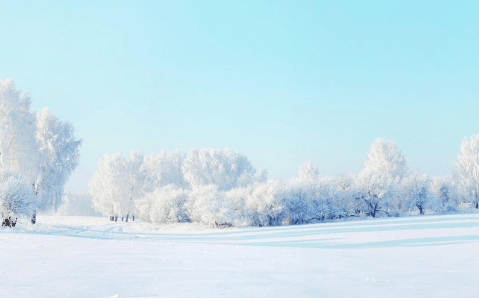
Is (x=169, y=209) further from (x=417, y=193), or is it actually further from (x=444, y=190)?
(x=444, y=190)

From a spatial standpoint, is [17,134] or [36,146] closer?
[17,134]

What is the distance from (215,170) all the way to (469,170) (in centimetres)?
4289

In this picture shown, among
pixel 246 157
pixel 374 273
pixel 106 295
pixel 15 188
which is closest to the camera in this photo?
pixel 106 295

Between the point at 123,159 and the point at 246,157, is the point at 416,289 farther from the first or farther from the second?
the point at 246,157

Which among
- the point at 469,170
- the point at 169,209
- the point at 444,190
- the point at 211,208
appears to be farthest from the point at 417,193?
the point at 169,209

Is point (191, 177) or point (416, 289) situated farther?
point (191, 177)

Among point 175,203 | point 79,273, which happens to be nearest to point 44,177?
point 175,203

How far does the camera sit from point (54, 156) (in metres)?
28.2

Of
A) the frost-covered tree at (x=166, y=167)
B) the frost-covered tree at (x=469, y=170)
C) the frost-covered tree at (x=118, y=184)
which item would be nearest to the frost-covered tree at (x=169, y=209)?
the frost-covered tree at (x=118, y=184)

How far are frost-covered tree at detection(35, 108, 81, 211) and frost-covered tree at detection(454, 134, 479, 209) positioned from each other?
56420mm

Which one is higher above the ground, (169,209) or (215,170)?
(215,170)

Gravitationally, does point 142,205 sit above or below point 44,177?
below

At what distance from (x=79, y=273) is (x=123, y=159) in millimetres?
46142

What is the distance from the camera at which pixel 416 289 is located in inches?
213
